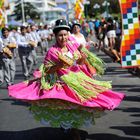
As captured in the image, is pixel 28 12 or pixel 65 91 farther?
pixel 28 12

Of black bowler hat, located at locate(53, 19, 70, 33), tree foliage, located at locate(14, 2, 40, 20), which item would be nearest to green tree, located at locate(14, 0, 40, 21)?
tree foliage, located at locate(14, 2, 40, 20)

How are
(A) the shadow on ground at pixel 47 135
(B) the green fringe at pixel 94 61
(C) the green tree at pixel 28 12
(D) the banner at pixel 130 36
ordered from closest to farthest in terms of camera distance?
(B) the green fringe at pixel 94 61 → (A) the shadow on ground at pixel 47 135 → (D) the banner at pixel 130 36 → (C) the green tree at pixel 28 12

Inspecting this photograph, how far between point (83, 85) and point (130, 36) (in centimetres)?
186

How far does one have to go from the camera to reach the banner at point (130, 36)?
7566mm

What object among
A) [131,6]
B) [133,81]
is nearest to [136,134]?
[131,6]

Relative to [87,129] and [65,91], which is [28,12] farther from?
[65,91]

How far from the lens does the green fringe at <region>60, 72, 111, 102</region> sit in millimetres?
5941

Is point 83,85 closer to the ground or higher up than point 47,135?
higher up

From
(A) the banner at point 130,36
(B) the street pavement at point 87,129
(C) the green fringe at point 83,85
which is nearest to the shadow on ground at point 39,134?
(B) the street pavement at point 87,129

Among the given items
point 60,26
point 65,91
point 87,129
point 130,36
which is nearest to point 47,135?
point 87,129

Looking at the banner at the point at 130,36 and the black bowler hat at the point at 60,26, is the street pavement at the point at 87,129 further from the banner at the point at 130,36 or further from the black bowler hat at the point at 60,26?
the black bowler hat at the point at 60,26

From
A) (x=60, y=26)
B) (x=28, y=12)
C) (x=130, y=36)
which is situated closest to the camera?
(x=60, y=26)

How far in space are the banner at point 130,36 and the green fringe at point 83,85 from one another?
4.76 feet

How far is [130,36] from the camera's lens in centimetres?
761
